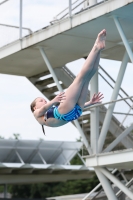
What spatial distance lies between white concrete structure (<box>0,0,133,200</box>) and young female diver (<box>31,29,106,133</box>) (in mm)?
7764

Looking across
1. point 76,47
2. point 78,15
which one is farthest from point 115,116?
point 78,15

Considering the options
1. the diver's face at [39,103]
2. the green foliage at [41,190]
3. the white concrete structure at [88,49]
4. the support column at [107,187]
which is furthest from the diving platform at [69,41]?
the green foliage at [41,190]

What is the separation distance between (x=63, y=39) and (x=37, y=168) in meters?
16.3

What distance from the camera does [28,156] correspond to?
1526 inches

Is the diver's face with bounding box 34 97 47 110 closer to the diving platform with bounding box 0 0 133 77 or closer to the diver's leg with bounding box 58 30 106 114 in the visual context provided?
the diver's leg with bounding box 58 30 106 114

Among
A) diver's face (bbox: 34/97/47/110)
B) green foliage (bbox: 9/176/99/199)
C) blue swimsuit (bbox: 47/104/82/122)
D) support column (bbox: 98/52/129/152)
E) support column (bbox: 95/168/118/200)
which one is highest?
green foliage (bbox: 9/176/99/199)

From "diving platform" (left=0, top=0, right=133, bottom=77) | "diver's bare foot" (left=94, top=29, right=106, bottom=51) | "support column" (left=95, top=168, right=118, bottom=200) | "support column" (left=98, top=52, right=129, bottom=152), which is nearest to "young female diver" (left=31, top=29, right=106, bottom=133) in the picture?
"diver's bare foot" (left=94, top=29, right=106, bottom=51)

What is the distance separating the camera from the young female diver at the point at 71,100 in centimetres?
1117

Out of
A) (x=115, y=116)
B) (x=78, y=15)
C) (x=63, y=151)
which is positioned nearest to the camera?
(x=78, y=15)

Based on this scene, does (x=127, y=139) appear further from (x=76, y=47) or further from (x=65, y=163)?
(x=65, y=163)

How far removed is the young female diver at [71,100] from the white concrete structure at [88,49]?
7764mm

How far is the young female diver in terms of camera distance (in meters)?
11.2

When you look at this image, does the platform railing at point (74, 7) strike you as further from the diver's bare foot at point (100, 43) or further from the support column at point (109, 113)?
the diver's bare foot at point (100, 43)

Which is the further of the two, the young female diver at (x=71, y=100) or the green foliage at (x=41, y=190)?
the green foliage at (x=41, y=190)
